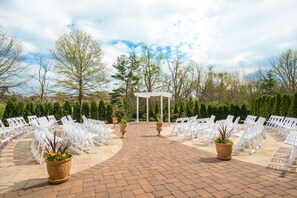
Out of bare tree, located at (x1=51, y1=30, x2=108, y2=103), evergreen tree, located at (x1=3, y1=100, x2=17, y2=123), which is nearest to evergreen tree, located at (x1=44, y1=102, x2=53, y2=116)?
evergreen tree, located at (x1=3, y1=100, x2=17, y2=123)

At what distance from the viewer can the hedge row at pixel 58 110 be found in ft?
40.7

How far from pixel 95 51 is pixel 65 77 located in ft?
12.8

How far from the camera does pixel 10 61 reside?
12836mm

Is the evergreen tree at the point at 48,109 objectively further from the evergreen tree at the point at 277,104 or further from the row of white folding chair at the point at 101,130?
the evergreen tree at the point at 277,104

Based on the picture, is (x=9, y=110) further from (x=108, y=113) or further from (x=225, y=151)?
(x=225, y=151)

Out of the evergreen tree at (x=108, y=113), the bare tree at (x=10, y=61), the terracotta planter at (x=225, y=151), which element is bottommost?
the terracotta planter at (x=225, y=151)

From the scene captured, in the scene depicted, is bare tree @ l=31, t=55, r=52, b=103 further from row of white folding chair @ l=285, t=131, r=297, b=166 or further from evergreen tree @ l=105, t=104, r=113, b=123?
row of white folding chair @ l=285, t=131, r=297, b=166

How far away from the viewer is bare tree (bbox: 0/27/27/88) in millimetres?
12531

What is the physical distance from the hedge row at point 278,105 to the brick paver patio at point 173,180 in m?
8.28

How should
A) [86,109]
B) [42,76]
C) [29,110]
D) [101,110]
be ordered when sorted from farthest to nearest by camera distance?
[42,76]
[101,110]
[86,109]
[29,110]

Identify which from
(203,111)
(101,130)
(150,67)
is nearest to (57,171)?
(101,130)

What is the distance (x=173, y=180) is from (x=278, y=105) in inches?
453

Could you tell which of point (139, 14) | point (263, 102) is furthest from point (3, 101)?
point (263, 102)

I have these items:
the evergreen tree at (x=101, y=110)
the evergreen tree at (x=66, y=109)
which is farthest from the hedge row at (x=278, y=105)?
the evergreen tree at (x=66, y=109)
